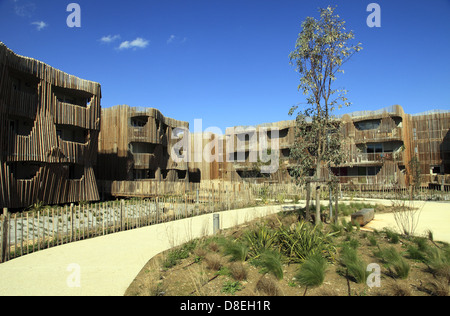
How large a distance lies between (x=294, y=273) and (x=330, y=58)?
26.5 ft

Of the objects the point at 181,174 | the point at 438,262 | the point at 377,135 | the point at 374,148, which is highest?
the point at 377,135

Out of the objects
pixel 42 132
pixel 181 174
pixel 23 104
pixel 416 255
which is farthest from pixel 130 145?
pixel 416 255

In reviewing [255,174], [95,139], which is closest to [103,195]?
[95,139]

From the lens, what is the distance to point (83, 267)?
23.5 ft

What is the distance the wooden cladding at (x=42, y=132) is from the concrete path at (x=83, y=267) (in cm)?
1157

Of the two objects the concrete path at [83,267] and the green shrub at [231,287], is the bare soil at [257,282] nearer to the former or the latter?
the green shrub at [231,287]

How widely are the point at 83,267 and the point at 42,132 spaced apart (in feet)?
54.3

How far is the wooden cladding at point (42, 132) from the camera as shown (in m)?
17.8

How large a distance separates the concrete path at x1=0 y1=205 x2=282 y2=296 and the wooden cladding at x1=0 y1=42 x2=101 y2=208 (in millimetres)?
11566

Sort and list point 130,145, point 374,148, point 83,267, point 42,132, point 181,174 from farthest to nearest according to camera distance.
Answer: point 181,174
point 374,148
point 130,145
point 42,132
point 83,267

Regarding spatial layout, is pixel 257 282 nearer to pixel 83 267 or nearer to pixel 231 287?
pixel 231 287
